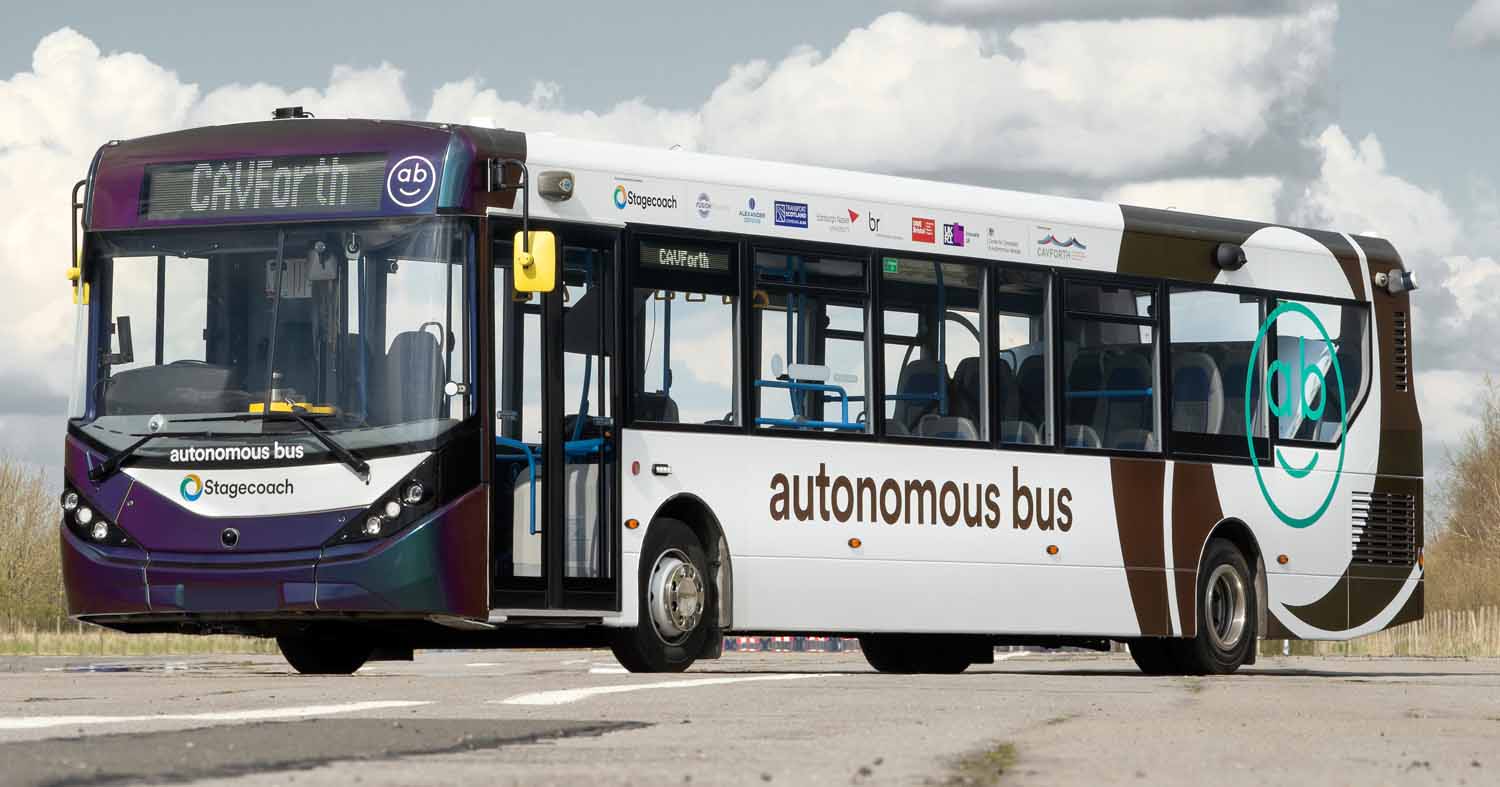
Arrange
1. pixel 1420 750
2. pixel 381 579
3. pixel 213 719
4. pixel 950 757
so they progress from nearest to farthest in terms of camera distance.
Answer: pixel 950 757 → pixel 1420 750 → pixel 213 719 → pixel 381 579

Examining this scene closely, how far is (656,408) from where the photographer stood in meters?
16.5

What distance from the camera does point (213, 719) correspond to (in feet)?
34.6

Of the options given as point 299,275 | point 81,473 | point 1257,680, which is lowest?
point 1257,680

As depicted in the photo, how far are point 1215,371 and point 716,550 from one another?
211 inches

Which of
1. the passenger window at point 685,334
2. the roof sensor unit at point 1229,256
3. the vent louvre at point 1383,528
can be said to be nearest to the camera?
the passenger window at point 685,334

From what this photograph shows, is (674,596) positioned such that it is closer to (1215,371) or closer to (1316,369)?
(1215,371)

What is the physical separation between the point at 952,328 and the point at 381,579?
5.25 meters

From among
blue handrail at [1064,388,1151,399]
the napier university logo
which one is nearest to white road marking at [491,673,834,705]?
blue handrail at [1064,388,1151,399]

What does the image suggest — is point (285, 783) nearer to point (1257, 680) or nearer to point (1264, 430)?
point (1257, 680)

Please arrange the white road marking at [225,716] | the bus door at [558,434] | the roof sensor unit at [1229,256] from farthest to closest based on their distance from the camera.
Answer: the roof sensor unit at [1229,256] < the bus door at [558,434] < the white road marking at [225,716]

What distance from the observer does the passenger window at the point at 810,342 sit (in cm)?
1725

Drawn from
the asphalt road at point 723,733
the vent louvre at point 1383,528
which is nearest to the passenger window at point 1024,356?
the asphalt road at point 723,733

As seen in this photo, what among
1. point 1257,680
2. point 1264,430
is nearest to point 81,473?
point 1257,680

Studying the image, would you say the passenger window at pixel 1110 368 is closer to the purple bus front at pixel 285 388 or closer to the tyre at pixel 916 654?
the tyre at pixel 916 654
